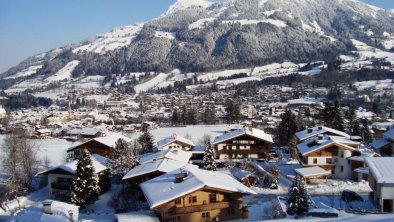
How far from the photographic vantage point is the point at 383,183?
21969mm

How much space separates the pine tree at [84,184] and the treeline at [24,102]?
136431 mm

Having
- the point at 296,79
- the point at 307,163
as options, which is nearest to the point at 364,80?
the point at 296,79

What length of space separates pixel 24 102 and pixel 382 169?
153321 mm

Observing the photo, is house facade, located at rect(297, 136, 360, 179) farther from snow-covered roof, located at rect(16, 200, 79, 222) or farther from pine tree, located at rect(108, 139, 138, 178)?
snow-covered roof, located at rect(16, 200, 79, 222)

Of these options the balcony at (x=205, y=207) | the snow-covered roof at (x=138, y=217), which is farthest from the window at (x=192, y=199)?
the snow-covered roof at (x=138, y=217)

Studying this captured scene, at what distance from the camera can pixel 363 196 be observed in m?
27.5

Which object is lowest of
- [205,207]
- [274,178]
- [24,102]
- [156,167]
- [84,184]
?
[274,178]

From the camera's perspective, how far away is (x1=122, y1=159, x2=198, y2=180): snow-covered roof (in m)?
27.9

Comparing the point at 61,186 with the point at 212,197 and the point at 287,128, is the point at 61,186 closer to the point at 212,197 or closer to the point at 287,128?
the point at 212,197

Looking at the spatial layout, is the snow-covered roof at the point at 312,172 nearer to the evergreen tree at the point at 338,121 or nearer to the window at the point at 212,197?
the window at the point at 212,197

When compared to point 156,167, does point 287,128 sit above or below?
above

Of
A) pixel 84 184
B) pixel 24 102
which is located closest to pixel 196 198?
pixel 84 184

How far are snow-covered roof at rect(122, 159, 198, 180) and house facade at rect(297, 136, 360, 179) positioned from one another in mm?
11306

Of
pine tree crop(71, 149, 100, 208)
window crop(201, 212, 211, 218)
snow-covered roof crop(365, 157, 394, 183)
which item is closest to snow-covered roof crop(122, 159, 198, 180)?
pine tree crop(71, 149, 100, 208)
